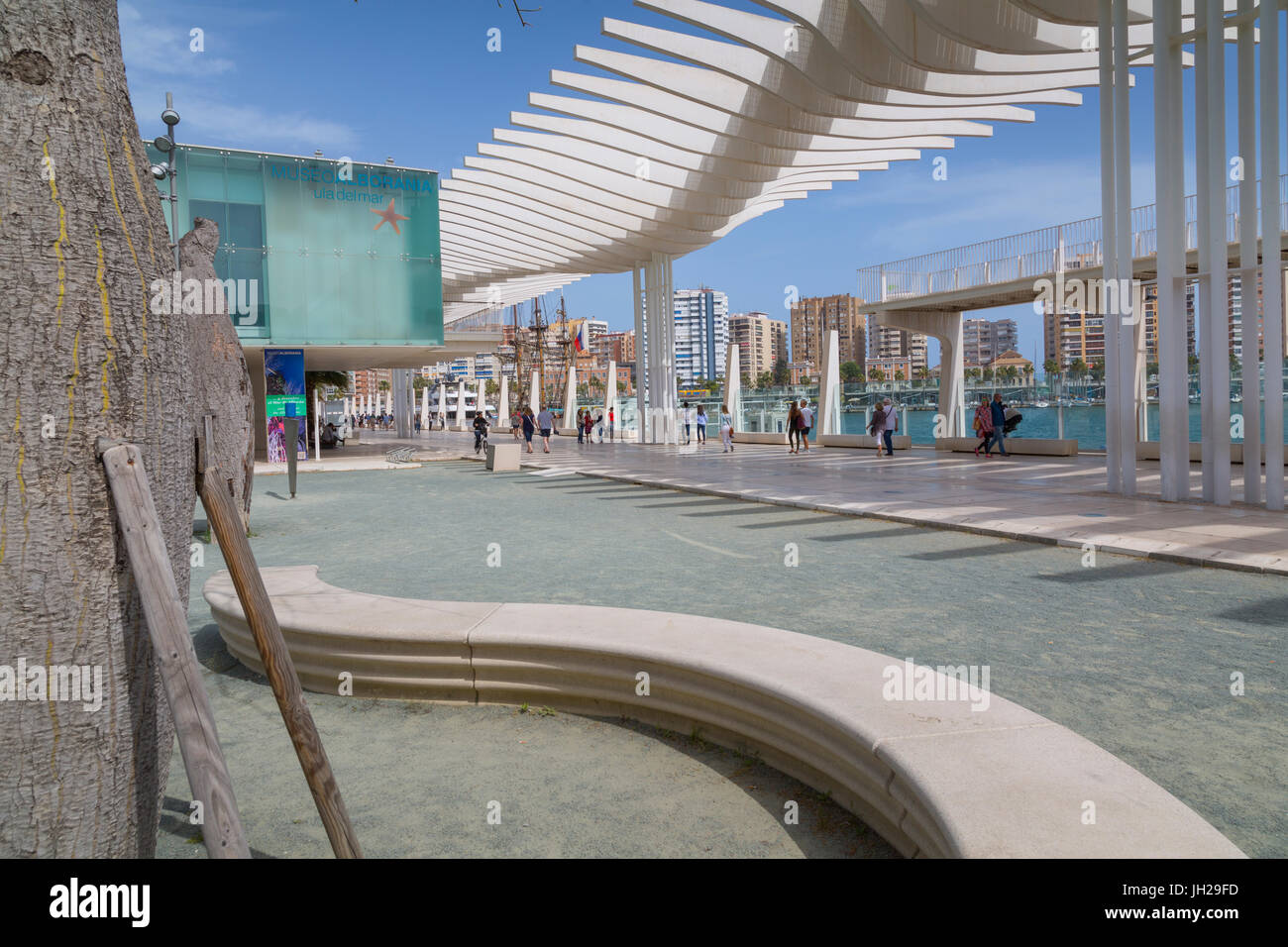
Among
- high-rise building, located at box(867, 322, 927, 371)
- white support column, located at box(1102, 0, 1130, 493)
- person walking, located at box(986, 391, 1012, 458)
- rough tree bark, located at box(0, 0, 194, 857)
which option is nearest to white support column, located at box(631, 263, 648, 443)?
person walking, located at box(986, 391, 1012, 458)

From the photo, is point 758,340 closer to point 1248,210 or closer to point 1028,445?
point 1028,445

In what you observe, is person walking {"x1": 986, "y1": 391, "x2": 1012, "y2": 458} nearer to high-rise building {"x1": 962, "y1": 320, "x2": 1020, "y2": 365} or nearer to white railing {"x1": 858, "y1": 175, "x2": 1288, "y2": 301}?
white railing {"x1": 858, "y1": 175, "x2": 1288, "y2": 301}

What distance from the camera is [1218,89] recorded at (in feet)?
40.4

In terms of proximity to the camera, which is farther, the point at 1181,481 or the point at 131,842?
the point at 1181,481

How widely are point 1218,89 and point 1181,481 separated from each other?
5.31 meters

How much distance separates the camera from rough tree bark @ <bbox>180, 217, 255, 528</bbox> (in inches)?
379

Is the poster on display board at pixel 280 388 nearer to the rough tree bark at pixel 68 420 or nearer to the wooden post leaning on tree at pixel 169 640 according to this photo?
the rough tree bark at pixel 68 420

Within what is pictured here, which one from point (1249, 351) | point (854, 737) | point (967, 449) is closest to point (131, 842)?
point (854, 737)

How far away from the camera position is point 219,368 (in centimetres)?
1025

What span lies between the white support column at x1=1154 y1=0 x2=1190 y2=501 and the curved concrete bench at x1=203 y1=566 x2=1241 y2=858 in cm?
1059

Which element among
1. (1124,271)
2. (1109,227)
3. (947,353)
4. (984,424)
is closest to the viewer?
(1124,271)

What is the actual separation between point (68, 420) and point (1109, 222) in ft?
49.5

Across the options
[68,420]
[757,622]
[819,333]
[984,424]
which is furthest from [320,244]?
[819,333]
